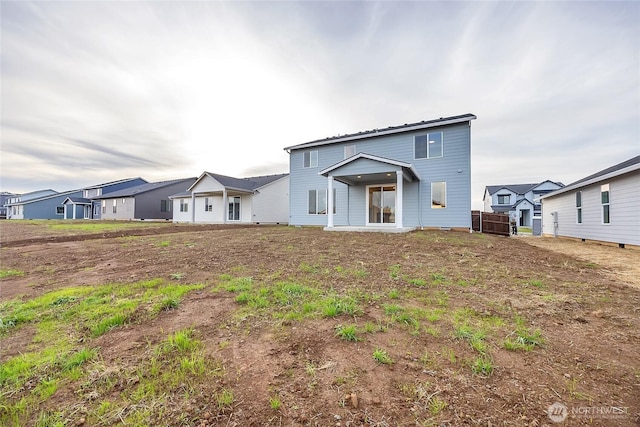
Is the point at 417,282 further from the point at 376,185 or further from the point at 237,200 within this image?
the point at 237,200

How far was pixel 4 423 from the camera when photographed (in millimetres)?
1579

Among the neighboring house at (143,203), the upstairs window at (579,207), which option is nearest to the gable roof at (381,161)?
the upstairs window at (579,207)

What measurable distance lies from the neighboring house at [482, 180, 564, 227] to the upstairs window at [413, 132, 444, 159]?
2639 cm

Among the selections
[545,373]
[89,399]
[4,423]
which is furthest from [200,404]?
[545,373]

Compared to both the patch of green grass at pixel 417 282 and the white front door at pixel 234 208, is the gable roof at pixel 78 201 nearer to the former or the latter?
the white front door at pixel 234 208

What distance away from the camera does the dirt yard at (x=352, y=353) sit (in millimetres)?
1605

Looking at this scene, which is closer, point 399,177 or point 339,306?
point 339,306

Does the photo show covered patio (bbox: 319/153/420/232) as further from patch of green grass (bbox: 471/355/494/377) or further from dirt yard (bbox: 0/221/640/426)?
patch of green grass (bbox: 471/355/494/377)

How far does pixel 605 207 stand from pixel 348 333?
14864 millimetres

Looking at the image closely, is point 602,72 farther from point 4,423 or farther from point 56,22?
point 56,22

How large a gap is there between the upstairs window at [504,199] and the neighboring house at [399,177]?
35.3 meters

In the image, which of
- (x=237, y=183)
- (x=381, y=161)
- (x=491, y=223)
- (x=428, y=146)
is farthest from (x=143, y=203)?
(x=491, y=223)

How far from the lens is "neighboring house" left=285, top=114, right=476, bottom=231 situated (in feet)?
40.9

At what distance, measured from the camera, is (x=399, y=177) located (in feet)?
37.6
